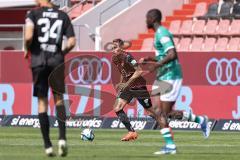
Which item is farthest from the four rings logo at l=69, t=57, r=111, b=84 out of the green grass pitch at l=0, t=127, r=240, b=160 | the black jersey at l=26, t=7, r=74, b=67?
the black jersey at l=26, t=7, r=74, b=67

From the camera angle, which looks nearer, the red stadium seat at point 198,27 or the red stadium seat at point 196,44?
the red stadium seat at point 196,44

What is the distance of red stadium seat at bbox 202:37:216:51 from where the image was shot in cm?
3300

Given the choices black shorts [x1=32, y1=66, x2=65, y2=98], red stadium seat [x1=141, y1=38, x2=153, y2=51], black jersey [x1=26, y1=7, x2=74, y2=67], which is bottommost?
red stadium seat [x1=141, y1=38, x2=153, y2=51]

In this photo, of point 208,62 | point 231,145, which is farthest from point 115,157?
point 208,62

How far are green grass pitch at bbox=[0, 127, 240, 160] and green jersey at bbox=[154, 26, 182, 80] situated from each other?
4.07 ft

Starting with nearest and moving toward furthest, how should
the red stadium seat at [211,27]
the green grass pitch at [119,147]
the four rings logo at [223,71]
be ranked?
the green grass pitch at [119,147] → the four rings logo at [223,71] → the red stadium seat at [211,27]

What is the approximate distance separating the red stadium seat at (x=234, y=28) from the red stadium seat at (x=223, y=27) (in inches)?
5.1

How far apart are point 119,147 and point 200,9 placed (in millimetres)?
17383

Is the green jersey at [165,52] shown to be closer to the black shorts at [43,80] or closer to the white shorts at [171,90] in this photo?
the white shorts at [171,90]

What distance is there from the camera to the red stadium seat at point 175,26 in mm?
34750

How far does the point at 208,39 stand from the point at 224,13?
1185 millimetres

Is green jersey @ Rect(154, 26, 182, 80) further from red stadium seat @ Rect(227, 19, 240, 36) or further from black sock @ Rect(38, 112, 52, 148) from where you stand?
red stadium seat @ Rect(227, 19, 240, 36)

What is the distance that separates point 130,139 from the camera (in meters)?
21.7

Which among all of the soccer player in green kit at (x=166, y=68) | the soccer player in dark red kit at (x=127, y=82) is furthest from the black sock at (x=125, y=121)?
the soccer player in green kit at (x=166, y=68)
